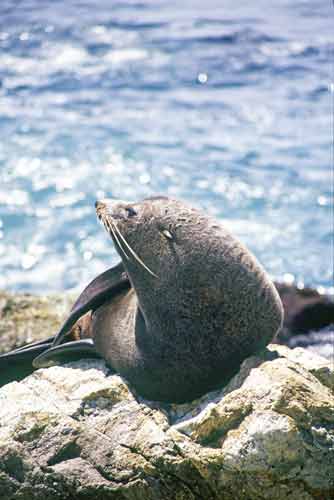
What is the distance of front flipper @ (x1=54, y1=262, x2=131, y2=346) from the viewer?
19.1 feet

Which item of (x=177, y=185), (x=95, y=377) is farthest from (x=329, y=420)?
(x=177, y=185)

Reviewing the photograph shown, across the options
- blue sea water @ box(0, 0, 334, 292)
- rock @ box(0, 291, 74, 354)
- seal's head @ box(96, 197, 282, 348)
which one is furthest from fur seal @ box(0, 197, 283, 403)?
blue sea water @ box(0, 0, 334, 292)

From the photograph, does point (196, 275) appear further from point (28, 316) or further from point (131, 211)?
point (28, 316)

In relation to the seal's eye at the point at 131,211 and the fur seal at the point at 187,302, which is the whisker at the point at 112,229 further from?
the seal's eye at the point at 131,211

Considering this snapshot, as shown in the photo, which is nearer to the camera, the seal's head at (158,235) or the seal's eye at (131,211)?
the seal's head at (158,235)

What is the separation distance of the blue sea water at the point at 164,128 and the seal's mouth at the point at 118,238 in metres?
7.99

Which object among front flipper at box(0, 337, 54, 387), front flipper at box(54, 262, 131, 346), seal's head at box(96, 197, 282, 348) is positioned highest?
seal's head at box(96, 197, 282, 348)

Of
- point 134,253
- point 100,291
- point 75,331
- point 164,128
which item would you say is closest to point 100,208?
point 134,253

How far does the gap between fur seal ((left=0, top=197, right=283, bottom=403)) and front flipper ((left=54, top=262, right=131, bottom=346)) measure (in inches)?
18.3

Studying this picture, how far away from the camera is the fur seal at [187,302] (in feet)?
16.6

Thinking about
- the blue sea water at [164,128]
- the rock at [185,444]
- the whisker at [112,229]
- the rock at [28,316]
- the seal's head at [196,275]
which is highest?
the whisker at [112,229]

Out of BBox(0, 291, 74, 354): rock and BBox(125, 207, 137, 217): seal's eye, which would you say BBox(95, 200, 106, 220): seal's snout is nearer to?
BBox(125, 207, 137, 217): seal's eye

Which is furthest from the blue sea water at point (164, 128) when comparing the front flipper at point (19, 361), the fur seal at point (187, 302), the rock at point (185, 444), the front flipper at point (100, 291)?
the rock at point (185, 444)

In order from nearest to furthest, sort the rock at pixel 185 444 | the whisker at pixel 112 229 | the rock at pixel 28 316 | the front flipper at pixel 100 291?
the rock at pixel 185 444, the whisker at pixel 112 229, the front flipper at pixel 100 291, the rock at pixel 28 316
